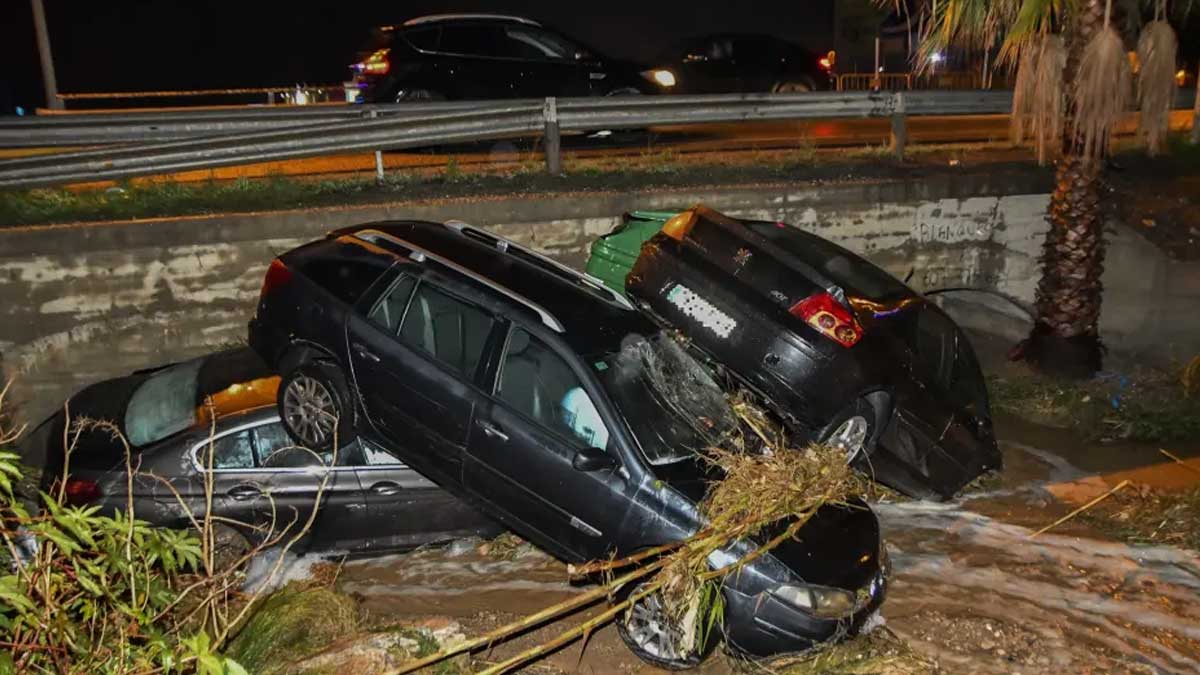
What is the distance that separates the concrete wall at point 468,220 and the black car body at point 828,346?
2823 millimetres

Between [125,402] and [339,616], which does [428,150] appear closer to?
[125,402]

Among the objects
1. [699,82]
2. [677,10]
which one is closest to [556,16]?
[677,10]

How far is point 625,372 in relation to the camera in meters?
5.20

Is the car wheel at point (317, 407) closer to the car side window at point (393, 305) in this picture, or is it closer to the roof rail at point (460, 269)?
the car side window at point (393, 305)

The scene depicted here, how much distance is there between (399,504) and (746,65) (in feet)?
43.5

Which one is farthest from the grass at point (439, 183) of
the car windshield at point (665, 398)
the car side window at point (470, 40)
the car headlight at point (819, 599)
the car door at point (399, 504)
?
the car headlight at point (819, 599)

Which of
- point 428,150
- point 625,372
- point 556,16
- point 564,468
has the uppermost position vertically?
point 556,16

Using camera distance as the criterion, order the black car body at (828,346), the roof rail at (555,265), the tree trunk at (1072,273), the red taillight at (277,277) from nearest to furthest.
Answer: the black car body at (828,346)
the roof rail at (555,265)
the red taillight at (277,277)
the tree trunk at (1072,273)

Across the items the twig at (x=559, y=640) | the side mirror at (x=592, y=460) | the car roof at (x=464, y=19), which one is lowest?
the twig at (x=559, y=640)

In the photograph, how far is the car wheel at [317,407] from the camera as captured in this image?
5512 millimetres

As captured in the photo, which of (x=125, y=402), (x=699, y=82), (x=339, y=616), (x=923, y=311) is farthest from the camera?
(x=699, y=82)

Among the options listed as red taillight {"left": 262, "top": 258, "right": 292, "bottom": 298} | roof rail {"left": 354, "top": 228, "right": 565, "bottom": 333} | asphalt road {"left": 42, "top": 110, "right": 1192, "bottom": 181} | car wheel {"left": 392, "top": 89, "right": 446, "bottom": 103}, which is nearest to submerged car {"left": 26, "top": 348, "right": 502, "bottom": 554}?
red taillight {"left": 262, "top": 258, "right": 292, "bottom": 298}

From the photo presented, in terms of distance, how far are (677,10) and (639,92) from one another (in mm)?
13867

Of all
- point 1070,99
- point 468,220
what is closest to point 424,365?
point 468,220
